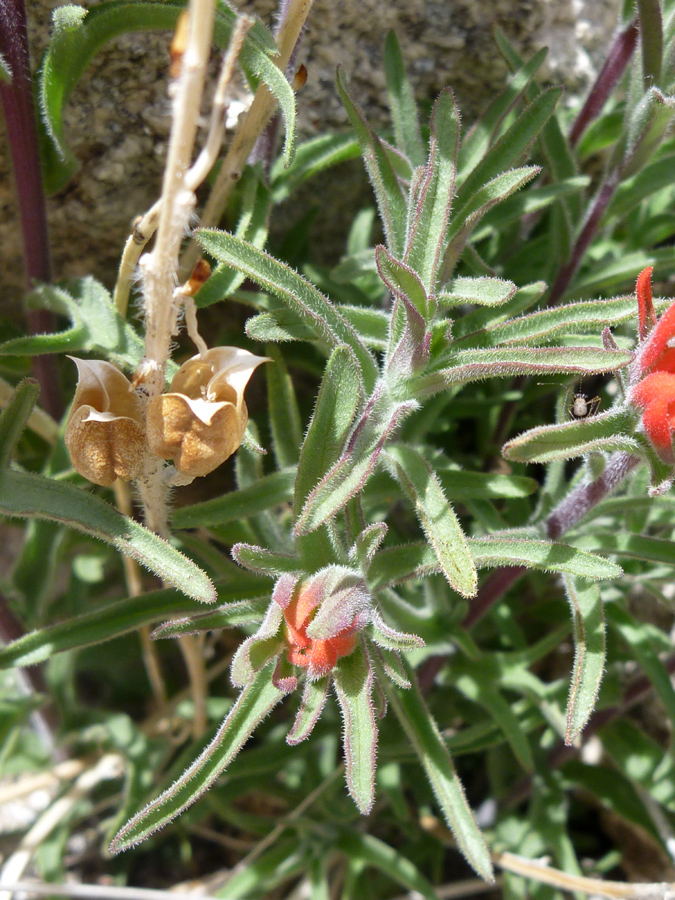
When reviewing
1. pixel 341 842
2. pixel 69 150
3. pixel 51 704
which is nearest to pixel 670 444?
pixel 69 150

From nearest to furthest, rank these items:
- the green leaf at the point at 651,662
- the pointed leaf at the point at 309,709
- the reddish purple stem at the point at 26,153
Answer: the pointed leaf at the point at 309,709 → the reddish purple stem at the point at 26,153 → the green leaf at the point at 651,662

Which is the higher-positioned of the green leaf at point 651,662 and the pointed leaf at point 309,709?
the pointed leaf at point 309,709

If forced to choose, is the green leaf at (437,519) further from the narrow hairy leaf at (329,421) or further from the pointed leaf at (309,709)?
the pointed leaf at (309,709)

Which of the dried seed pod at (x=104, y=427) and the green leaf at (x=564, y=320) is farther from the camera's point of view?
the green leaf at (x=564, y=320)

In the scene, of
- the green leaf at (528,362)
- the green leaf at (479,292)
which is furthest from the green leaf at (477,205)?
the green leaf at (528,362)

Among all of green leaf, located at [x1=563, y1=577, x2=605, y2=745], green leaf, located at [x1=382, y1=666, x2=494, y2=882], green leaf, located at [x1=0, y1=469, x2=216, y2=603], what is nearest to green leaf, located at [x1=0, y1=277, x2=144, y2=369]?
green leaf, located at [x1=0, y1=469, x2=216, y2=603]

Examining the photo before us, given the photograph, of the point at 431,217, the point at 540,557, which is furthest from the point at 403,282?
the point at 540,557

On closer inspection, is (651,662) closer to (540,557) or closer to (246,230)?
(540,557)
